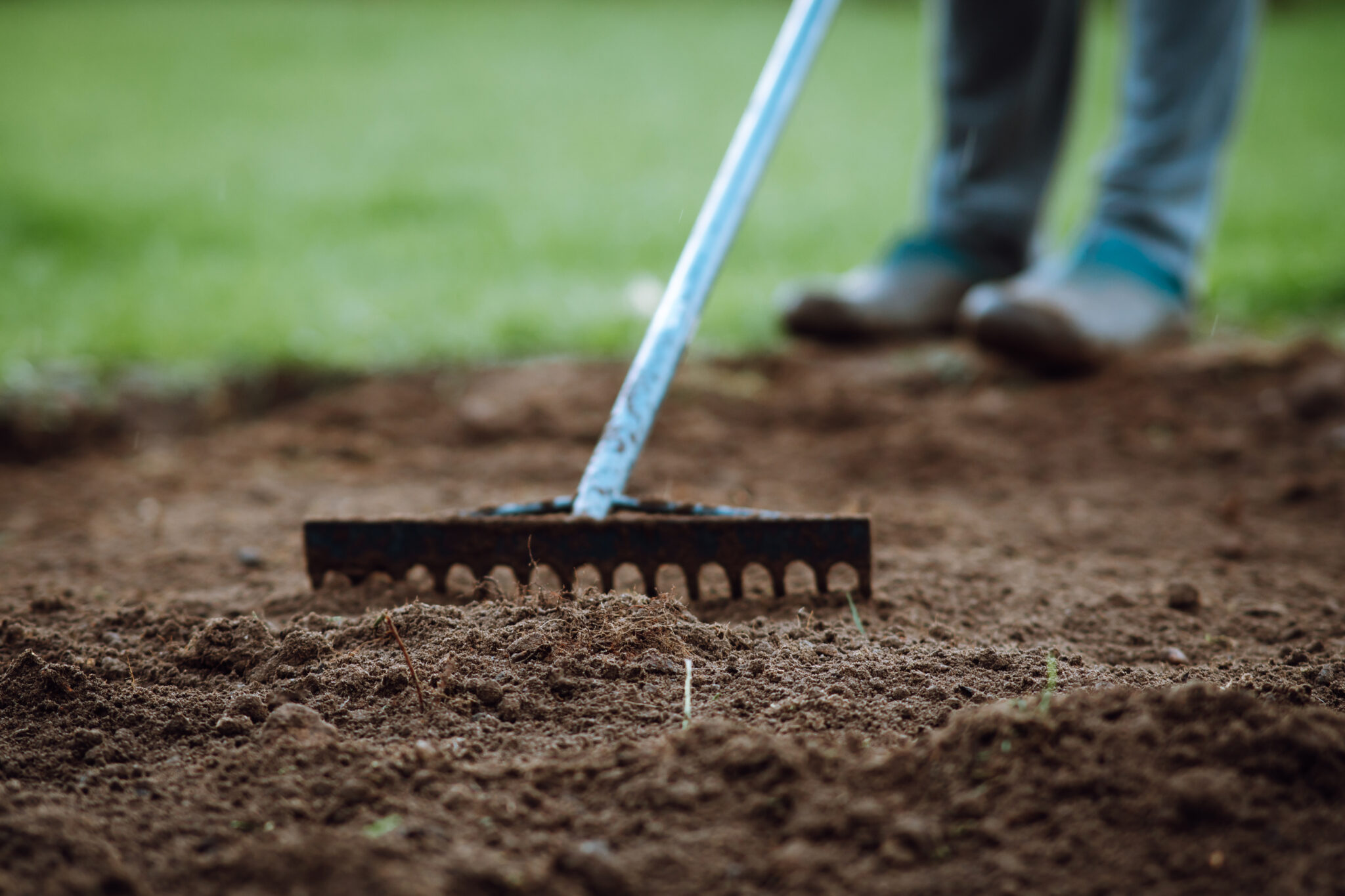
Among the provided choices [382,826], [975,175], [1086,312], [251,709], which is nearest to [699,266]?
[251,709]

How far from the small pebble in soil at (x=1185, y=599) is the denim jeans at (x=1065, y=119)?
1840mm

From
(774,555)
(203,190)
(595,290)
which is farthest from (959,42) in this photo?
(203,190)

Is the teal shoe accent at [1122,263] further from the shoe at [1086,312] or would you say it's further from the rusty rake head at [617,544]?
the rusty rake head at [617,544]

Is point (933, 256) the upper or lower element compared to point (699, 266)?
upper

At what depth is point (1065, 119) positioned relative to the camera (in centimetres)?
359

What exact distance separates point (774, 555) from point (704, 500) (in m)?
0.71

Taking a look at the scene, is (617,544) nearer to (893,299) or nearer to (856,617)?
(856,617)

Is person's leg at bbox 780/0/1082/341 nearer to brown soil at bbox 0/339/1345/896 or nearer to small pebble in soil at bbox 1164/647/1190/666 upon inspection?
brown soil at bbox 0/339/1345/896

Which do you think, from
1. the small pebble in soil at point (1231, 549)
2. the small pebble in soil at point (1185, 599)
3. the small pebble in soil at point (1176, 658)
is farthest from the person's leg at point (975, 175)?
the small pebble in soil at point (1176, 658)

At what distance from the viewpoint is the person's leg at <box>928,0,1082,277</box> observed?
3.39 m

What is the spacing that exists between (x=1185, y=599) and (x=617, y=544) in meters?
0.89

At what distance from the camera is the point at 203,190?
616 centimetres

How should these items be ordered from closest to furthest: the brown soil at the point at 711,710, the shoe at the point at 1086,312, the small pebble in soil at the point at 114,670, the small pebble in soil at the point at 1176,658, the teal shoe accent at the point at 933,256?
1. the brown soil at the point at 711,710
2. the small pebble in soil at the point at 114,670
3. the small pebble in soil at the point at 1176,658
4. the shoe at the point at 1086,312
5. the teal shoe accent at the point at 933,256

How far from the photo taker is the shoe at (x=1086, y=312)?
2.86 metres
